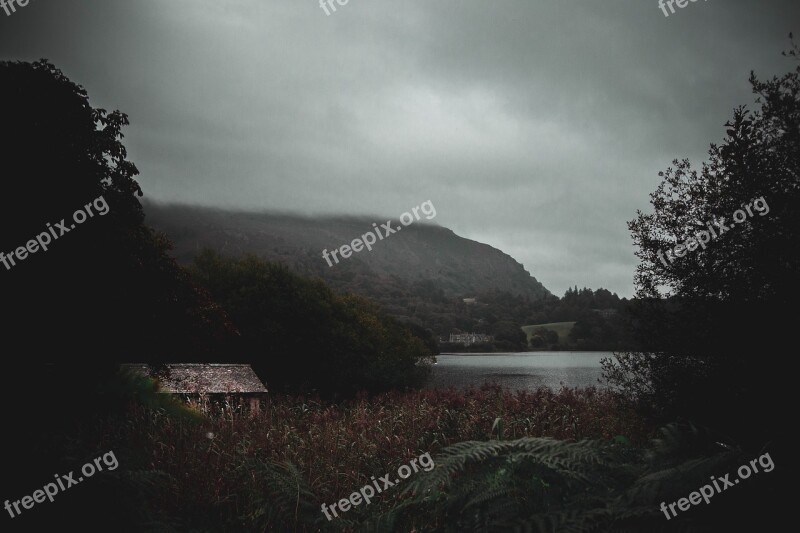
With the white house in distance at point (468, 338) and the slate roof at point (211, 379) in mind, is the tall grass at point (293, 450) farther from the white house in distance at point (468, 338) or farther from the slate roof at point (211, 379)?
the white house in distance at point (468, 338)

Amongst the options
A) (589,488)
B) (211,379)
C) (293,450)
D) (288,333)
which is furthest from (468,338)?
(589,488)

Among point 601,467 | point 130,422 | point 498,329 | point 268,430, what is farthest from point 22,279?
point 498,329

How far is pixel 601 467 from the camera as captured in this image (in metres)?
2.40

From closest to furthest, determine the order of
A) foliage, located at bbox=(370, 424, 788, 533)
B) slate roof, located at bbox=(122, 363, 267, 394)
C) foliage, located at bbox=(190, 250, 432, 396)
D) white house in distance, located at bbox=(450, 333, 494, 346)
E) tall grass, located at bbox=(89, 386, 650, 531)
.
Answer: foliage, located at bbox=(370, 424, 788, 533) < tall grass, located at bbox=(89, 386, 650, 531) < slate roof, located at bbox=(122, 363, 267, 394) < foliage, located at bbox=(190, 250, 432, 396) < white house in distance, located at bbox=(450, 333, 494, 346)

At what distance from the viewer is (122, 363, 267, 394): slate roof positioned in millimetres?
14484

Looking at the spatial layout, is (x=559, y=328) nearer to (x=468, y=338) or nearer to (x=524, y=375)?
(x=468, y=338)

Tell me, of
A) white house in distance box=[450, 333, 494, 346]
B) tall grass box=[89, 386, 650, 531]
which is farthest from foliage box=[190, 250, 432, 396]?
white house in distance box=[450, 333, 494, 346]

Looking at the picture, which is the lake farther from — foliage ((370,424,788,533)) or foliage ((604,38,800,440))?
foliage ((370,424,788,533))

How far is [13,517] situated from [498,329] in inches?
4577

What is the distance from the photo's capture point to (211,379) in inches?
643

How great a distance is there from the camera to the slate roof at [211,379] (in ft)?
47.5

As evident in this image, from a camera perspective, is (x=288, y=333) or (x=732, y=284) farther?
(x=288, y=333)

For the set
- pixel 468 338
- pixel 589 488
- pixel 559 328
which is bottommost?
pixel 559 328

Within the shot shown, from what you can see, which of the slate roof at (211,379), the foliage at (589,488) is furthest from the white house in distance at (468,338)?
the foliage at (589,488)
